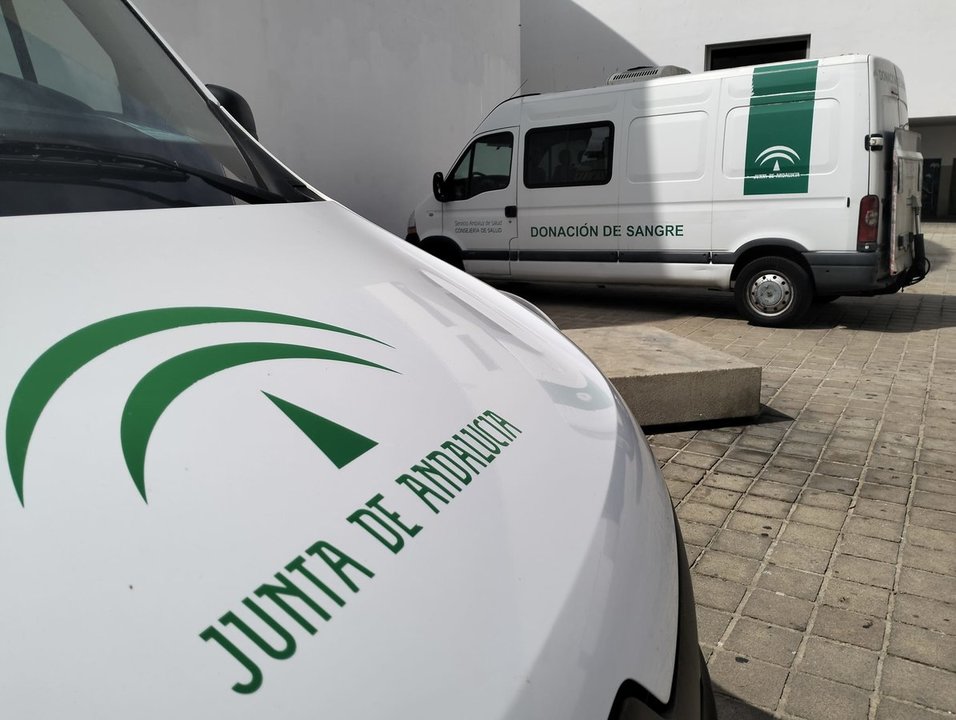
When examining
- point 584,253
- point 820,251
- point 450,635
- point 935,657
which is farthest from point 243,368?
point 584,253

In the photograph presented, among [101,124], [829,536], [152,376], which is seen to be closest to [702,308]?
[829,536]

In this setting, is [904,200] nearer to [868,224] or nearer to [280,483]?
[868,224]

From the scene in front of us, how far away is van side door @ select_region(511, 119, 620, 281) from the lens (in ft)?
28.1

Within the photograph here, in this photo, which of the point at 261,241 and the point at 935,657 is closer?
the point at 261,241

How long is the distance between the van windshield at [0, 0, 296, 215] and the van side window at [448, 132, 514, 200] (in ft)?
24.2

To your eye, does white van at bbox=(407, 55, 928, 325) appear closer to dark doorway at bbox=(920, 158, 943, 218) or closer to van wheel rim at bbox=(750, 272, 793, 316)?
van wheel rim at bbox=(750, 272, 793, 316)

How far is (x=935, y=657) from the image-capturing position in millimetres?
2426

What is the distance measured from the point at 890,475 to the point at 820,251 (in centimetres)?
405

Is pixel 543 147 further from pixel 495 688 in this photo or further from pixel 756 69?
pixel 495 688

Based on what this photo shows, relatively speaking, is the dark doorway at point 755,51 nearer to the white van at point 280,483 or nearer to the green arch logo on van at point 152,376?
the white van at point 280,483

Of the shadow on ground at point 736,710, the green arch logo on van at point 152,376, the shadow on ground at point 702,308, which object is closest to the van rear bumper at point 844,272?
the shadow on ground at point 702,308

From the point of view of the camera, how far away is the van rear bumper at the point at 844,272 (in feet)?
23.7

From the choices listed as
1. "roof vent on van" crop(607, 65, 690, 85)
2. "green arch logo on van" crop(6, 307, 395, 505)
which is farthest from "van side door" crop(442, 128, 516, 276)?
"green arch logo on van" crop(6, 307, 395, 505)

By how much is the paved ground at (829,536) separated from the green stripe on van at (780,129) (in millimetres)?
1836
